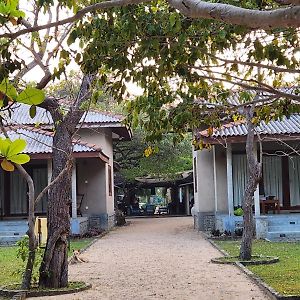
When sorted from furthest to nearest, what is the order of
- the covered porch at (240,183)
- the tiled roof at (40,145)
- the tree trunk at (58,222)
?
the tiled roof at (40,145) → the covered porch at (240,183) → the tree trunk at (58,222)

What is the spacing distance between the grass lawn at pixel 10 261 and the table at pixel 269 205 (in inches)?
237

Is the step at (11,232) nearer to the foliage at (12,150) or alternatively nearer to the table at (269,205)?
the table at (269,205)

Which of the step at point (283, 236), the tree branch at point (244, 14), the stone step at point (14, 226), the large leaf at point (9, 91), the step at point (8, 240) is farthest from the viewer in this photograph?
the stone step at point (14, 226)

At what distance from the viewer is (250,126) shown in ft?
44.8

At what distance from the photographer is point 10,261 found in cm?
1490

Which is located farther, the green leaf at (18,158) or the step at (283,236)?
the step at (283,236)

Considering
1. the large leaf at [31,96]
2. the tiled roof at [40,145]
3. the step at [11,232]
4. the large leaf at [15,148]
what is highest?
the tiled roof at [40,145]

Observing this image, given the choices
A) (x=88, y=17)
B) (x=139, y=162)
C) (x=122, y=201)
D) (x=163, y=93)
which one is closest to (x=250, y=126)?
(x=163, y=93)

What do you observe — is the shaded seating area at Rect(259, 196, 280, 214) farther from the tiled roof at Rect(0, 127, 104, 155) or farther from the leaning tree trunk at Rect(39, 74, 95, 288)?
the leaning tree trunk at Rect(39, 74, 95, 288)

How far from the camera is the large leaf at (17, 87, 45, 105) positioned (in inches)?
100

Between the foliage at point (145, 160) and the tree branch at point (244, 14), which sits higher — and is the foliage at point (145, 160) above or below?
above

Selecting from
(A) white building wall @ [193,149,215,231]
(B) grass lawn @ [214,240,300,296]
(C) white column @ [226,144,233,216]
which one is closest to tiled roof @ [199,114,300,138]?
(C) white column @ [226,144,233,216]

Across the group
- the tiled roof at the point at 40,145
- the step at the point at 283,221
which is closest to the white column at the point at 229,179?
the step at the point at 283,221

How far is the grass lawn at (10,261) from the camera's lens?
1173 centimetres
